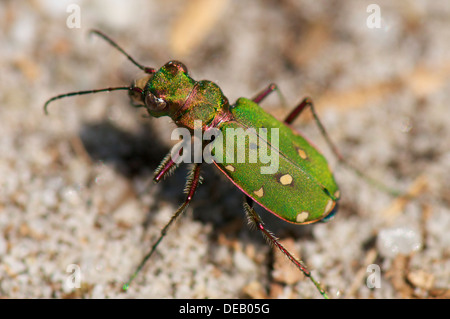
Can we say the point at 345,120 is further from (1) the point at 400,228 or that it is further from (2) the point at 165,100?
(2) the point at 165,100

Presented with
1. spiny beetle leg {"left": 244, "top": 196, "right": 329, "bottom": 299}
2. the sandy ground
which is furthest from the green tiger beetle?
the sandy ground

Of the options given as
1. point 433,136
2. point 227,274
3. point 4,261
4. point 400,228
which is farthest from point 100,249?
point 433,136

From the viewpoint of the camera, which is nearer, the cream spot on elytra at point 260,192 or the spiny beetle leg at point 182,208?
the cream spot on elytra at point 260,192

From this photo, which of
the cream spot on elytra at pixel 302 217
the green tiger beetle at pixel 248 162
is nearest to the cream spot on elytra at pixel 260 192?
the green tiger beetle at pixel 248 162

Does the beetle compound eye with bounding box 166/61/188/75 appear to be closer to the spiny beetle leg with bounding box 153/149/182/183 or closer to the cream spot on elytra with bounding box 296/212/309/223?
the spiny beetle leg with bounding box 153/149/182/183

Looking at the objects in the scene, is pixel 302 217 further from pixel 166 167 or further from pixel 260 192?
pixel 166 167

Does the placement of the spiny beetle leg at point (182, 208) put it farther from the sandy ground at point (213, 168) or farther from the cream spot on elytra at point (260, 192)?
the cream spot on elytra at point (260, 192)
